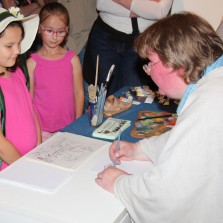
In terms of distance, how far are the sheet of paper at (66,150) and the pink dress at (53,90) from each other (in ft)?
2.24

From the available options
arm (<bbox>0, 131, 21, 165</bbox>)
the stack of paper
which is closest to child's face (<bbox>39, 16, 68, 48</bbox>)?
A: the stack of paper

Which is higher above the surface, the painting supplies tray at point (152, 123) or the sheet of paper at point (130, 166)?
the sheet of paper at point (130, 166)

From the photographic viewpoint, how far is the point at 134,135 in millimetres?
1711

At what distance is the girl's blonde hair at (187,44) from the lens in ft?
3.93

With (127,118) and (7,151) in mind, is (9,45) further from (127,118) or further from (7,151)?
(127,118)

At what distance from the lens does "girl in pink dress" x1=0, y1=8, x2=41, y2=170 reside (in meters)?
1.66

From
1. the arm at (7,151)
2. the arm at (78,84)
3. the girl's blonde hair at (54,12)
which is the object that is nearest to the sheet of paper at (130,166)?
the arm at (7,151)

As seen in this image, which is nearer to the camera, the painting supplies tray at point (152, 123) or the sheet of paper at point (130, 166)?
the sheet of paper at point (130, 166)

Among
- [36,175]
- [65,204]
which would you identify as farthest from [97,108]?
[65,204]

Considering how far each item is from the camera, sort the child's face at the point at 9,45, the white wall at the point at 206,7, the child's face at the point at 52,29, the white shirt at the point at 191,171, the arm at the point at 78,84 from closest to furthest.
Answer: the white shirt at the point at 191,171 < the child's face at the point at 9,45 < the child's face at the point at 52,29 < the arm at the point at 78,84 < the white wall at the point at 206,7

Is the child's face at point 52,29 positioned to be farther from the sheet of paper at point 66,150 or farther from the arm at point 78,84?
the sheet of paper at point 66,150

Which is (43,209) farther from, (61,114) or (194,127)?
(61,114)

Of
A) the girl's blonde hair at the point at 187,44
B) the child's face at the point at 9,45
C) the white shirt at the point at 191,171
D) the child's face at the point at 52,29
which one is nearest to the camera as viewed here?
the white shirt at the point at 191,171

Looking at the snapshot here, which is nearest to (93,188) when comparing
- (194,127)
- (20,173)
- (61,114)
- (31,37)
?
Answer: (20,173)
